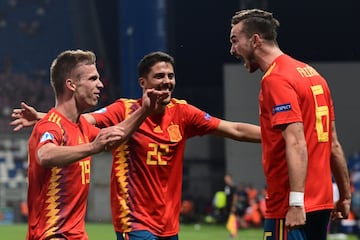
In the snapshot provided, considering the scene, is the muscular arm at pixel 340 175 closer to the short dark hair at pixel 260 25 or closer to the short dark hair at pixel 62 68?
the short dark hair at pixel 260 25

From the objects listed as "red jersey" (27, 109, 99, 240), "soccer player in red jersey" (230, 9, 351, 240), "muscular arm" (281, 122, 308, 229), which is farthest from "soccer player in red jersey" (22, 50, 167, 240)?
"muscular arm" (281, 122, 308, 229)

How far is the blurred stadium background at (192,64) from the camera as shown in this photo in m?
30.5

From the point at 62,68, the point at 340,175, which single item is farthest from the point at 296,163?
the point at 62,68

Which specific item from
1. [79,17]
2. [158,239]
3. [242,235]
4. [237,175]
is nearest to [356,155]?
[237,175]

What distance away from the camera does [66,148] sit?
236 inches

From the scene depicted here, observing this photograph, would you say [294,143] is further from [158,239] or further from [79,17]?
[79,17]

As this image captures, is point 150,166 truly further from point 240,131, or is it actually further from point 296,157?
point 296,157

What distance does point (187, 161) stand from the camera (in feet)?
112

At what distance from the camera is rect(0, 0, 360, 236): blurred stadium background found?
30.5 meters

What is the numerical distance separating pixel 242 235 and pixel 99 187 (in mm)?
8347

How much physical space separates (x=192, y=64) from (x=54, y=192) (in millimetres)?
31951

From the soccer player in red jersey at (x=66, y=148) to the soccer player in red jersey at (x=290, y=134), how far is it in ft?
2.39

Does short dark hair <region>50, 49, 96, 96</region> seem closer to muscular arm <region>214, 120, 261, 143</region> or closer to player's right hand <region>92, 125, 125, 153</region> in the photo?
player's right hand <region>92, 125, 125, 153</region>

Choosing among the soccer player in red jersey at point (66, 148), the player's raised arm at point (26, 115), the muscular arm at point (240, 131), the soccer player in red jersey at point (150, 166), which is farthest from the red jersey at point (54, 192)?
the muscular arm at point (240, 131)
